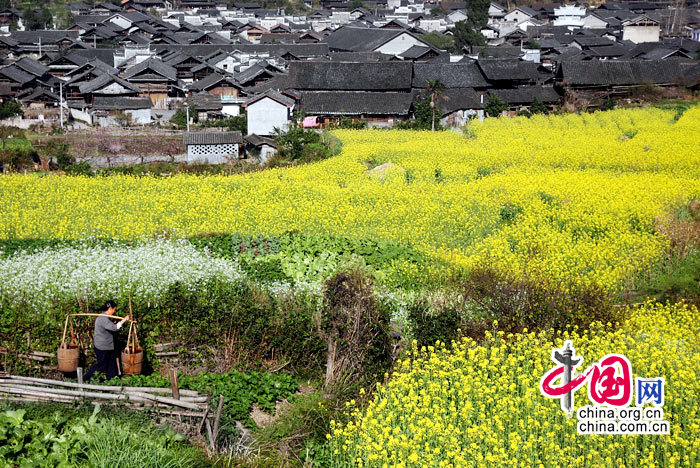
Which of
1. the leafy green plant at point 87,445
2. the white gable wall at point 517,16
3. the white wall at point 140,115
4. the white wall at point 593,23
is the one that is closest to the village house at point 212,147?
the white wall at point 140,115

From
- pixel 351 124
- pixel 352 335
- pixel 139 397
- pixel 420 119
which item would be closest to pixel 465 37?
pixel 420 119

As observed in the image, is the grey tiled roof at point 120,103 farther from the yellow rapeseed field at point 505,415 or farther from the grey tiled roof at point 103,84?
the yellow rapeseed field at point 505,415

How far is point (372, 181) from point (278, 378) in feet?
44.1

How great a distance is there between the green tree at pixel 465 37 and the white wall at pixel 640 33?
1707cm

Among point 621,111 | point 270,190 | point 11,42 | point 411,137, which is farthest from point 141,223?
point 11,42

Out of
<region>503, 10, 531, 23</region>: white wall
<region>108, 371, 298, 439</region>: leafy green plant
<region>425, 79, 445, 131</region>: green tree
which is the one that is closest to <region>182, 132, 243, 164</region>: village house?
<region>425, 79, 445, 131</region>: green tree

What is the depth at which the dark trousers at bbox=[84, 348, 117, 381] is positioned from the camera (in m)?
10.2

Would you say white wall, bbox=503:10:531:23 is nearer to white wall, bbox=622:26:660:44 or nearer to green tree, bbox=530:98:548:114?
white wall, bbox=622:26:660:44

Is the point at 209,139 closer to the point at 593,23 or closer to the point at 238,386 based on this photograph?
the point at 238,386

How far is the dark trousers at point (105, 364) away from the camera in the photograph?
10219 mm

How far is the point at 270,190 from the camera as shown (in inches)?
830

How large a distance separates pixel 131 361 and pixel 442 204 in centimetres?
1083

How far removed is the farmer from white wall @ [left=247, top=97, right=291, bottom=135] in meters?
30.6

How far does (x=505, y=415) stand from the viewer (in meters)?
8.37
